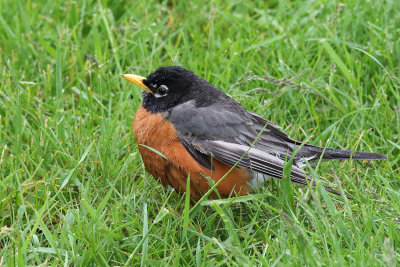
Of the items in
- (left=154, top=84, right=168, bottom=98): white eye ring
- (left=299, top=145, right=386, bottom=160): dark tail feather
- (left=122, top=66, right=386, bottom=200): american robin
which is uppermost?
Result: (left=154, top=84, right=168, bottom=98): white eye ring

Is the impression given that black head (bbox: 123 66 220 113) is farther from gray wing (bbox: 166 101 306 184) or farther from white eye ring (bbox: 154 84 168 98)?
gray wing (bbox: 166 101 306 184)

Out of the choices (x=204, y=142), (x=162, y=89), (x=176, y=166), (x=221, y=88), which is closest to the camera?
(x=176, y=166)

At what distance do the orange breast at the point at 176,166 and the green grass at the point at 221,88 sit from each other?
136 mm

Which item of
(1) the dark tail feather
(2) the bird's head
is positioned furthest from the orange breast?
(1) the dark tail feather

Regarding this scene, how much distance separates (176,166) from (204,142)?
0.84 feet

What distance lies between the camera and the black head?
14.0ft

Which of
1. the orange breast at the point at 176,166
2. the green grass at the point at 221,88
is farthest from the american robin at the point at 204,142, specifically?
the green grass at the point at 221,88

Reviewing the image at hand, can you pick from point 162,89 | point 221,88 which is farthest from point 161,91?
point 221,88

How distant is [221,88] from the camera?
5.07 meters

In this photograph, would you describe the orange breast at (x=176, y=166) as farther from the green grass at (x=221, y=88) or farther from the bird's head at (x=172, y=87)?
the bird's head at (x=172, y=87)

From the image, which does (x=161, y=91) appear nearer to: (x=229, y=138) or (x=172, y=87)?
(x=172, y=87)

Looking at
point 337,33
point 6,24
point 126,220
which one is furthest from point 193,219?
point 6,24

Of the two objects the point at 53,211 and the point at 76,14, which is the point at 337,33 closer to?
the point at 76,14

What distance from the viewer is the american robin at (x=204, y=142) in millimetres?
3879
